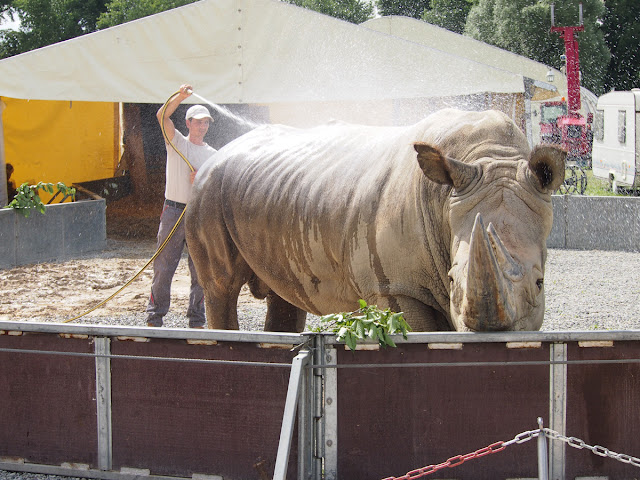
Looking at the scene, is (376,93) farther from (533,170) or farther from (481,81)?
(533,170)

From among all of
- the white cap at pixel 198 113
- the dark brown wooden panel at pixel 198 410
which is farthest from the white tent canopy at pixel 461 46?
the dark brown wooden panel at pixel 198 410

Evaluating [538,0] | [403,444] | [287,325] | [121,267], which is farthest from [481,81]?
[538,0]

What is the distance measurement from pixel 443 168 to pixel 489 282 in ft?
2.38

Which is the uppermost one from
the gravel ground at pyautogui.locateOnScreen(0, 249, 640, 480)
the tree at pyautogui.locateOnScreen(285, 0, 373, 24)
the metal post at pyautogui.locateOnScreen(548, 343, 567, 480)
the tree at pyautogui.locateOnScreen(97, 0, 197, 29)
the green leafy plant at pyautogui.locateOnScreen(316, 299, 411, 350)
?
the tree at pyautogui.locateOnScreen(285, 0, 373, 24)

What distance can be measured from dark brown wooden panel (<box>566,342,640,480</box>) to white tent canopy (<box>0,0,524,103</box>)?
25.8ft

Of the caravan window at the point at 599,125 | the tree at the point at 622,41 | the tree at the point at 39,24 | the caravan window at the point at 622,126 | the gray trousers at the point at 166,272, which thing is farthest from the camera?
the tree at the point at 39,24

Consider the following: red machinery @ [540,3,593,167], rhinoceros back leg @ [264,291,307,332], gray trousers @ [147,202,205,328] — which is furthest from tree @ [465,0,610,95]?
rhinoceros back leg @ [264,291,307,332]

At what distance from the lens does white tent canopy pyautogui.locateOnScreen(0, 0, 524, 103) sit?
35.4 ft

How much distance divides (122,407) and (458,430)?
1435 millimetres

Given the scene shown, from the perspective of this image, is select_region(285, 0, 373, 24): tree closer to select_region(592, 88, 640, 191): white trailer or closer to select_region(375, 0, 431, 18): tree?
select_region(375, 0, 431, 18): tree

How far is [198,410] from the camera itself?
3.46 m

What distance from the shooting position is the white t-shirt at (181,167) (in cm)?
689

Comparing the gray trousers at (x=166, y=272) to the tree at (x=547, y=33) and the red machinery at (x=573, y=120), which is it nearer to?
the red machinery at (x=573, y=120)

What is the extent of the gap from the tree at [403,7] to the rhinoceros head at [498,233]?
137 feet
